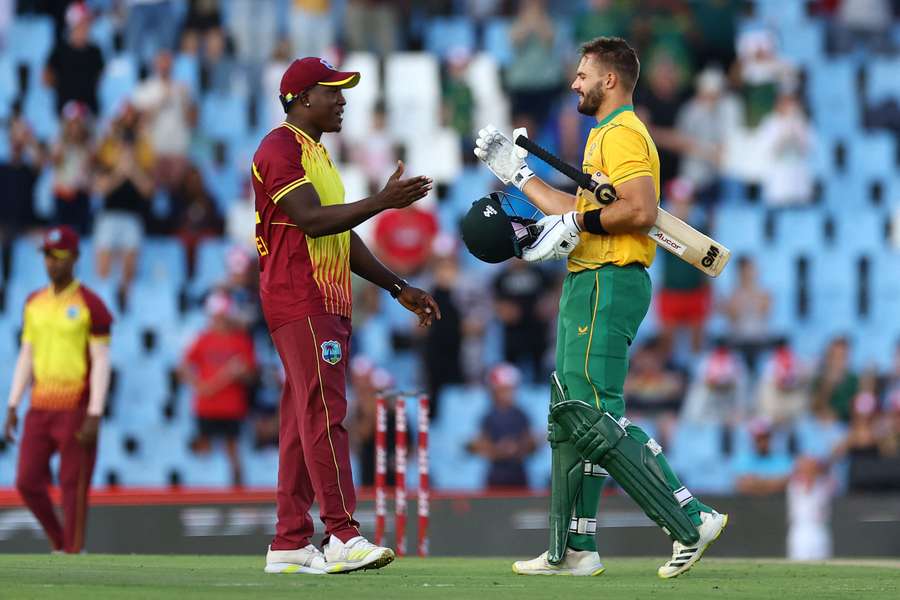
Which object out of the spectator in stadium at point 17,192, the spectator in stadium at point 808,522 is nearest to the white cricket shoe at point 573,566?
the spectator in stadium at point 808,522

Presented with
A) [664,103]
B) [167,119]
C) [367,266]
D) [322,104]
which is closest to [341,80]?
[322,104]

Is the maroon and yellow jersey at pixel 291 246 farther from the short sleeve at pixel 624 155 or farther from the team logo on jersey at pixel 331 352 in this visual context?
the short sleeve at pixel 624 155

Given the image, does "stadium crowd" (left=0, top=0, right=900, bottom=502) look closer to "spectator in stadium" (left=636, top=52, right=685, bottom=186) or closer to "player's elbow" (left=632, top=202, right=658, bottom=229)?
"spectator in stadium" (left=636, top=52, right=685, bottom=186)

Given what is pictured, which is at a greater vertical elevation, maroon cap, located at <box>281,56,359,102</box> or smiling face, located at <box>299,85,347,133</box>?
maroon cap, located at <box>281,56,359,102</box>

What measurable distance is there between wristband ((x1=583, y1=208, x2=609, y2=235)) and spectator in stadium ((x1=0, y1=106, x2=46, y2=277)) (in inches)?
420

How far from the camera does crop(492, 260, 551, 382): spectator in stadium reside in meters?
16.8

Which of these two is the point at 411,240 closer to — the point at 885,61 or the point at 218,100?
the point at 218,100

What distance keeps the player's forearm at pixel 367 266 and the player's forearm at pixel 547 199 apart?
28.7 inches

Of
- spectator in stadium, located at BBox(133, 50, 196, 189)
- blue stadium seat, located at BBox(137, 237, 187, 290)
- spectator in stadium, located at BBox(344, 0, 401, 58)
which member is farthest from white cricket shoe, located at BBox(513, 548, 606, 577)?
spectator in stadium, located at BBox(344, 0, 401, 58)

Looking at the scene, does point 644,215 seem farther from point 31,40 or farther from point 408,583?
point 31,40

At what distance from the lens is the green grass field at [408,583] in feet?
20.9

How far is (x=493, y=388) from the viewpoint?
1606 centimetres

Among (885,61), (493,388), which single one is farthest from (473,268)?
(885,61)

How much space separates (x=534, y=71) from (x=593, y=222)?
11732 mm
